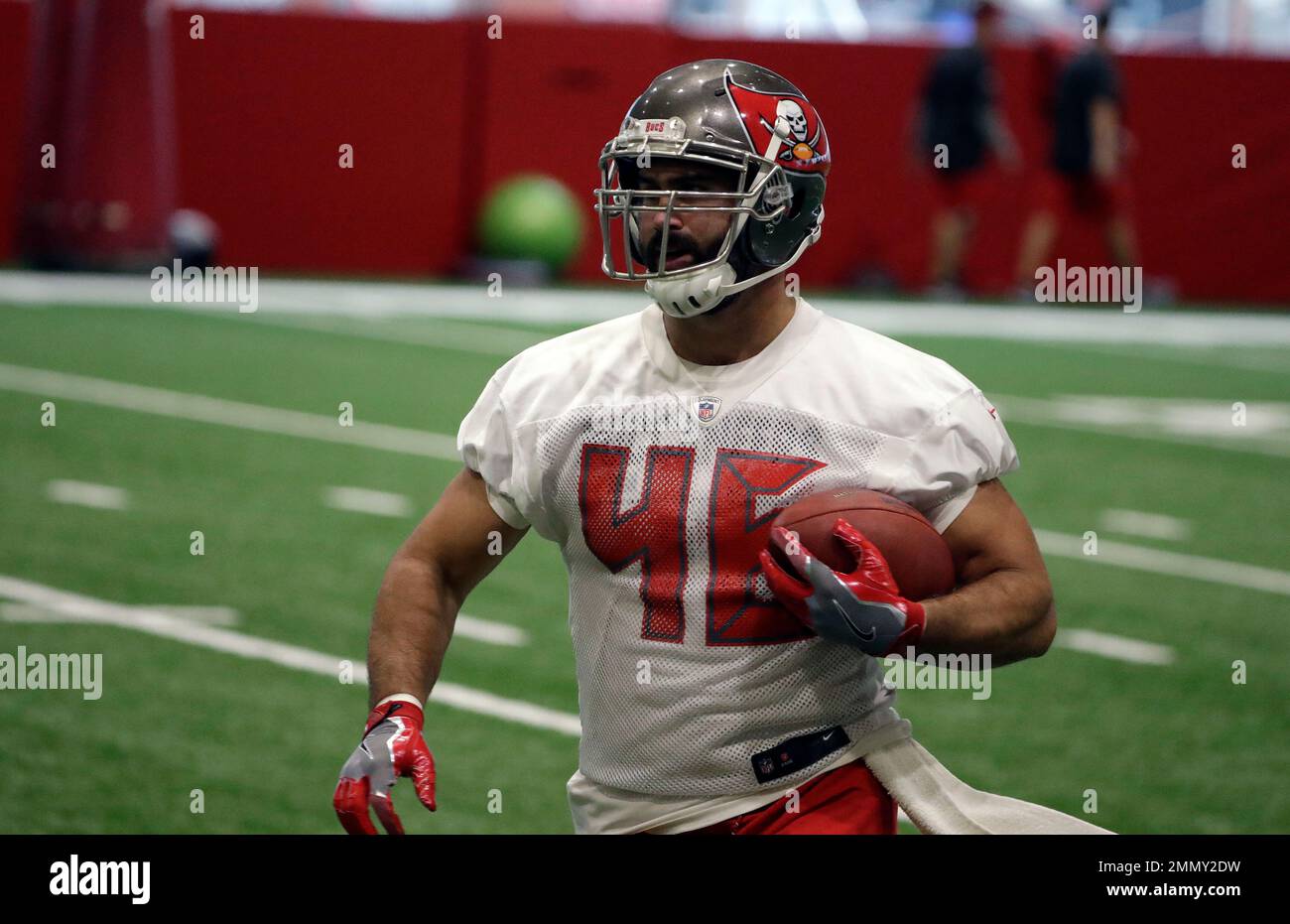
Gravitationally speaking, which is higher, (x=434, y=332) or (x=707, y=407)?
(x=707, y=407)

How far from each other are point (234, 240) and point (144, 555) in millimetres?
10565

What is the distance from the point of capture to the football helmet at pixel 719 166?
3.32 metres

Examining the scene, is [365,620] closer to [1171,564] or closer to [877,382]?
[1171,564]

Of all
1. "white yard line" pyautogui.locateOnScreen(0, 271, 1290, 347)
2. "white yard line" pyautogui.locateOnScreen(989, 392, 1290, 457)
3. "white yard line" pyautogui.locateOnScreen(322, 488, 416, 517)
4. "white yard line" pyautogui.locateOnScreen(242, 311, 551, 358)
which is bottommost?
"white yard line" pyautogui.locateOnScreen(0, 271, 1290, 347)

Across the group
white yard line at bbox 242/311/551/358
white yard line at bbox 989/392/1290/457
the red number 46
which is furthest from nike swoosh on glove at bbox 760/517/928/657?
white yard line at bbox 242/311/551/358

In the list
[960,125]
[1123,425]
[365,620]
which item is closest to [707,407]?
[365,620]

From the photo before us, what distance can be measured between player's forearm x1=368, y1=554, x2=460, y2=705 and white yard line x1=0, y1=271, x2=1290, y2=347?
11040mm

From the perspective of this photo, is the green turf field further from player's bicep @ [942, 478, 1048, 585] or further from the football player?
player's bicep @ [942, 478, 1048, 585]

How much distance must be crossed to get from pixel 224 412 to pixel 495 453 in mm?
7351

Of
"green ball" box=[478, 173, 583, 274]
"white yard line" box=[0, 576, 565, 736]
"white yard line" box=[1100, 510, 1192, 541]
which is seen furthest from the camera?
"green ball" box=[478, 173, 583, 274]

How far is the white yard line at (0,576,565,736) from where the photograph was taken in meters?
5.75

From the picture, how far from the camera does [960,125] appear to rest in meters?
16.8
